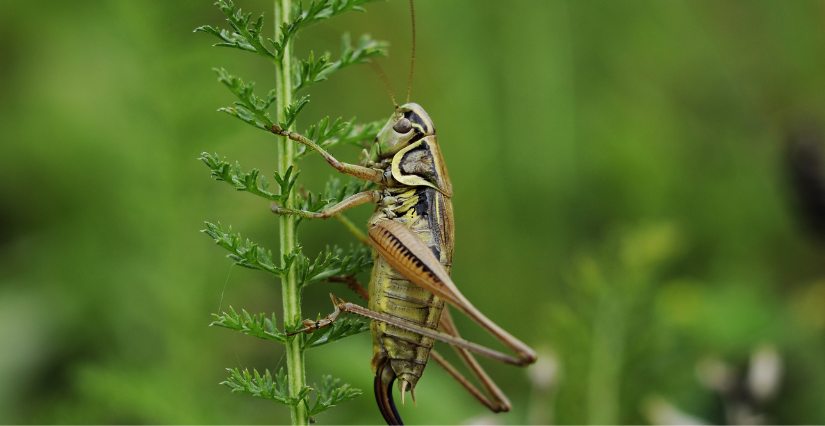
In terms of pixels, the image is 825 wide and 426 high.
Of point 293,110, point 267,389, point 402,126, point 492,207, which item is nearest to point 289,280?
point 267,389

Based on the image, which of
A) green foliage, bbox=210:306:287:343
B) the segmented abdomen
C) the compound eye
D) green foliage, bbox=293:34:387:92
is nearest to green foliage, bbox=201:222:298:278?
green foliage, bbox=210:306:287:343

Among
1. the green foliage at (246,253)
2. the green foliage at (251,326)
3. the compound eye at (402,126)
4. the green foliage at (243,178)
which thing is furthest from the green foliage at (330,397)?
the compound eye at (402,126)

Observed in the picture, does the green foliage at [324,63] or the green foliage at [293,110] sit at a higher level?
the green foliage at [324,63]

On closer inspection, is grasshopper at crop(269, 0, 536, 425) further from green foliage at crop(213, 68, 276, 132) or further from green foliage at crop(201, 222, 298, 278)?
green foliage at crop(201, 222, 298, 278)

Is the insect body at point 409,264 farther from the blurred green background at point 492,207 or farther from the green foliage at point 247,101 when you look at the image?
the blurred green background at point 492,207

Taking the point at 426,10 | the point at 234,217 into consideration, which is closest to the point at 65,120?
the point at 234,217

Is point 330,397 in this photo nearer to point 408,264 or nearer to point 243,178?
point 243,178

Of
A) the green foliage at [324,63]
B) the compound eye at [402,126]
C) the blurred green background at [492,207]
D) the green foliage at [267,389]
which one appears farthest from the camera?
the blurred green background at [492,207]

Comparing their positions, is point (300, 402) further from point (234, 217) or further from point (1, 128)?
point (1, 128)
